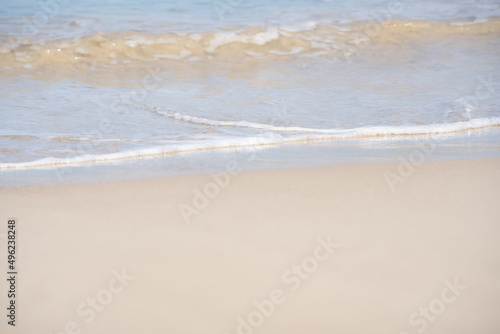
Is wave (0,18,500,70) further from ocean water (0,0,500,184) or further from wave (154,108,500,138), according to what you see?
wave (154,108,500,138)

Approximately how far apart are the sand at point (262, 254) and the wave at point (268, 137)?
628 mm

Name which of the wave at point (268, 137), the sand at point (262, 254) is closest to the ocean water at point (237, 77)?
the wave at point (268, 137)

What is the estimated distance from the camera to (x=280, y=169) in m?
3.97

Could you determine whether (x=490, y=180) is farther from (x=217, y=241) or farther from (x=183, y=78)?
(x=183, y=78)

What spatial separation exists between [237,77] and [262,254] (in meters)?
4.40

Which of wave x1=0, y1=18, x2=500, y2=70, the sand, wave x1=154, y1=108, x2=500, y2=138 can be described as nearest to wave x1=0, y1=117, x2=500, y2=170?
wave x1=154, y1=108, x2=500, y2=138

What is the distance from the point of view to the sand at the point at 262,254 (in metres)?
2.46

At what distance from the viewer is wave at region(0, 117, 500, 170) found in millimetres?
4305

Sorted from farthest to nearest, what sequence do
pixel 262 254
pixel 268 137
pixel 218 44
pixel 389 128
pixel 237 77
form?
1. pixel 218 44
2. pixel 237 77
3. pixel 389 128
4. pixel 268 137
5. pixel 262 254

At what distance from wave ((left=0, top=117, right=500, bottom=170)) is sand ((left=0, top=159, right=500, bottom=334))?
0.63 meters

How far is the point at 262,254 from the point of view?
9.43 feet

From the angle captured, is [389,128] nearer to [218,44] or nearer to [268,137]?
[268,137]

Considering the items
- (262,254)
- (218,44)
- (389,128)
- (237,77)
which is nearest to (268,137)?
(389,128)

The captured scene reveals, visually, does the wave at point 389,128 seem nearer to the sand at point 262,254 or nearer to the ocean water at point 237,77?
the ocean water at point 237,77
